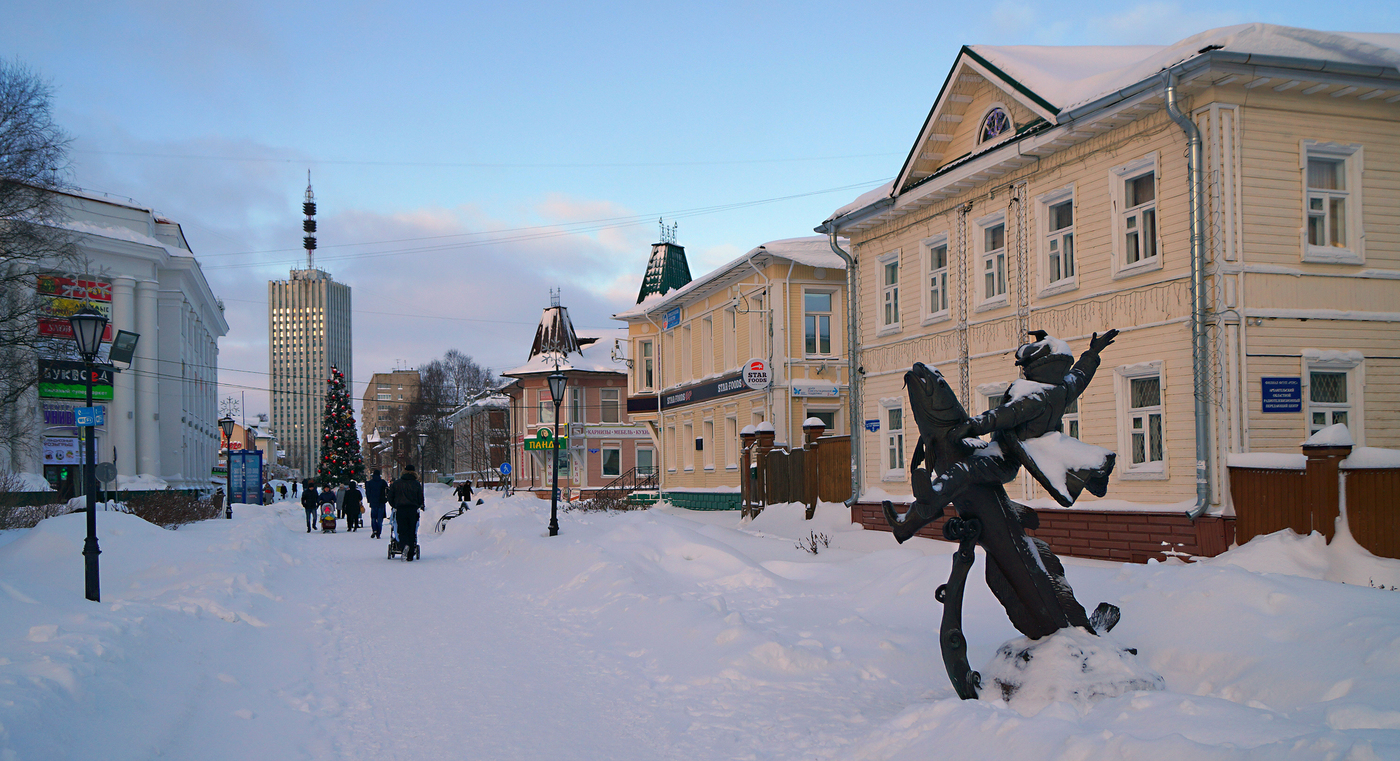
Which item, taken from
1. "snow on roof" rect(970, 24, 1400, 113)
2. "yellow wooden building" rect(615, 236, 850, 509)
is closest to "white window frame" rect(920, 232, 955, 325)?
"snow on roof" rect(970, 24, 1400, 113)

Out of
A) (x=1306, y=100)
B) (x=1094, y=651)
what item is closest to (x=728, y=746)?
(x=1094, y=651)

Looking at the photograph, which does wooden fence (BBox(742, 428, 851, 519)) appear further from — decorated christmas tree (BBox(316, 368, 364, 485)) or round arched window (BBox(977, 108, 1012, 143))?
decorated christmas tree (BBox(316, 368, 364, 485))

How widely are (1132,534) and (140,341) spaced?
42.5m

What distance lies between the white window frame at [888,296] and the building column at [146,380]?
35.5 m

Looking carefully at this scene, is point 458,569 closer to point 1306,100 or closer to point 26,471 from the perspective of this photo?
point 1306,100

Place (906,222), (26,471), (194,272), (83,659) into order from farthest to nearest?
(194,272)
(26,471)
(906,222)
(83,659)

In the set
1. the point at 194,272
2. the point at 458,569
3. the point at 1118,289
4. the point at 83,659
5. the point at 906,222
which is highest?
the point at 194,272

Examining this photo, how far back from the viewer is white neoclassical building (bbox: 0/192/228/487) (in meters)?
37.0

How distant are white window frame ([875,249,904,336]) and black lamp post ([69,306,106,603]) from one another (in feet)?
49.8

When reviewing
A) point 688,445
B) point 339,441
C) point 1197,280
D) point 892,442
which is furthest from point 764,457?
point 339,441

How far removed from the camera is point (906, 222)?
20.9 meters

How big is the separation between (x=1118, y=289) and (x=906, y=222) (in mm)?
6495

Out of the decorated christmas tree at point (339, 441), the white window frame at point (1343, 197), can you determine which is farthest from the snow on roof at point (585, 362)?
the white window frame at point (1343, 197)

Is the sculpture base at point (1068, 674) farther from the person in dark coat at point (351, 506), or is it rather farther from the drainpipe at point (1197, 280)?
the person in dark coat at point (351, 506)
